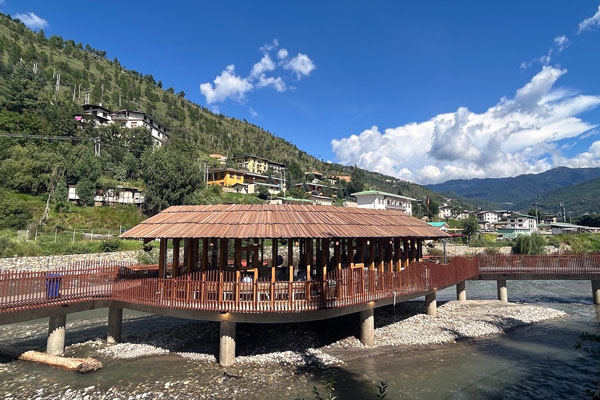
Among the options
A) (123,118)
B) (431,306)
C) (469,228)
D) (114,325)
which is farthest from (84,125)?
(469,228)

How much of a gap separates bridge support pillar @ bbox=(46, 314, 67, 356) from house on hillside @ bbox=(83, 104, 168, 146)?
71.6m

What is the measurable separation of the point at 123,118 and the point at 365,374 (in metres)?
87.4

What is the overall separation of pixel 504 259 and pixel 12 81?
3118 inches

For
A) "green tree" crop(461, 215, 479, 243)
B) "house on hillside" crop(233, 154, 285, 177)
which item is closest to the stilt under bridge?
"green tree" crop(461, 215, 479, 243)

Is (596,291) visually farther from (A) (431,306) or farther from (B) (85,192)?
(B) (85,192)

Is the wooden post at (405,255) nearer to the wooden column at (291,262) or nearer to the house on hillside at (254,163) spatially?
the wooden column at (291,262)

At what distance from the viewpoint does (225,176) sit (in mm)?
77812

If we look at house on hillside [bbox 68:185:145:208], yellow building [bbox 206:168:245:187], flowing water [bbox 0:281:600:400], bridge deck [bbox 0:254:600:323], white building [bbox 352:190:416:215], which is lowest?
flowing water [bbox 0:281:600:400]

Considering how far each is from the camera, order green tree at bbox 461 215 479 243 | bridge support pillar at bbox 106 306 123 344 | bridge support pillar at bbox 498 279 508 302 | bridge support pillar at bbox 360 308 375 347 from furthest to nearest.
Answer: green tree at bbox 461 215 479 243 → bridge support pillar at bbox 498 279 508 302 → bridge support pillar at bbox 106 306 123 344 → bridge support pillar at bbox 360 308 375 347

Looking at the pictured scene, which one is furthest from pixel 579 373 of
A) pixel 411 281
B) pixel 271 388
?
pixel 271 388

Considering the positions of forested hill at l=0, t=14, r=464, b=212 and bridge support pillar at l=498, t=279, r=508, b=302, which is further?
forested hill at l=0, t=14, r=464, b=212

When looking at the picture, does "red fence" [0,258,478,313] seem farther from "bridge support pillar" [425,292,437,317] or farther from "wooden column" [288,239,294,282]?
"bridge support pillar" [425,292,437,317]

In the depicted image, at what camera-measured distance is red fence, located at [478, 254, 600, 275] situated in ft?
82.4

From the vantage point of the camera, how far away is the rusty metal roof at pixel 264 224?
13.2m
